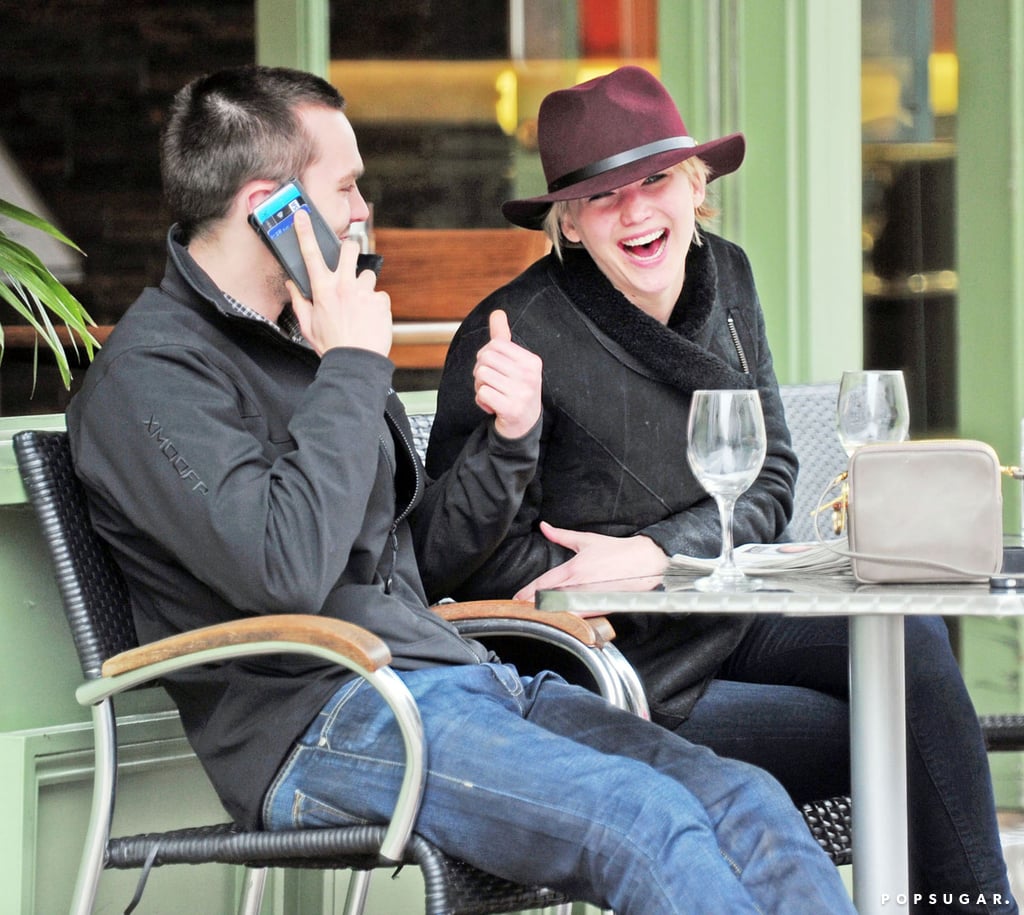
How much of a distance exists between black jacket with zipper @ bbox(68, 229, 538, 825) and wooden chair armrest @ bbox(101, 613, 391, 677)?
4cm

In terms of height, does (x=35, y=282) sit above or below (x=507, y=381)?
above

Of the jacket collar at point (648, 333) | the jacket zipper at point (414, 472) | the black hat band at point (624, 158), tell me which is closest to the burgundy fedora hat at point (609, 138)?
the black hat band at point (624, 158)

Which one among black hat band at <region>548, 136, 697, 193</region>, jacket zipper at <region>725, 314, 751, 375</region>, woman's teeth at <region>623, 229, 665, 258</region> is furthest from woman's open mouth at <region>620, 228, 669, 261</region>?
jacket zipper at <region>725, 314, 751, 375</region>

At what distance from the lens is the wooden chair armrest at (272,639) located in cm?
161

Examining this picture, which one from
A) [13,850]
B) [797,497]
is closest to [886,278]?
[797,497]

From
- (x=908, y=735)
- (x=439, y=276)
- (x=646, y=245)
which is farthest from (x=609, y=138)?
(x=439, y=276)

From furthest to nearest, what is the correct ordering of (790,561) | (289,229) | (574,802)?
1. (289,229)
2. (790,561)
3. (574,802)

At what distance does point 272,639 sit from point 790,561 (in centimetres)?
58

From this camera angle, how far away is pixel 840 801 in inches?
79.8

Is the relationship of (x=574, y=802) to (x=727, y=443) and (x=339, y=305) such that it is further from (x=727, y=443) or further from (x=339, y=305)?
(x=339, y=305)

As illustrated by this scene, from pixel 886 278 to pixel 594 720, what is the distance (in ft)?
6.49

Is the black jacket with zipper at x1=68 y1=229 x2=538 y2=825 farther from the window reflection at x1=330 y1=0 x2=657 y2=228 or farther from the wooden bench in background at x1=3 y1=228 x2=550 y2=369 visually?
the window reflection at x1=330 y1=0 x2=657 y2=228

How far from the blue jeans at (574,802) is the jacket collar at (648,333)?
579 millimetres

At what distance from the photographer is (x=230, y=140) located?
191 centimetres
